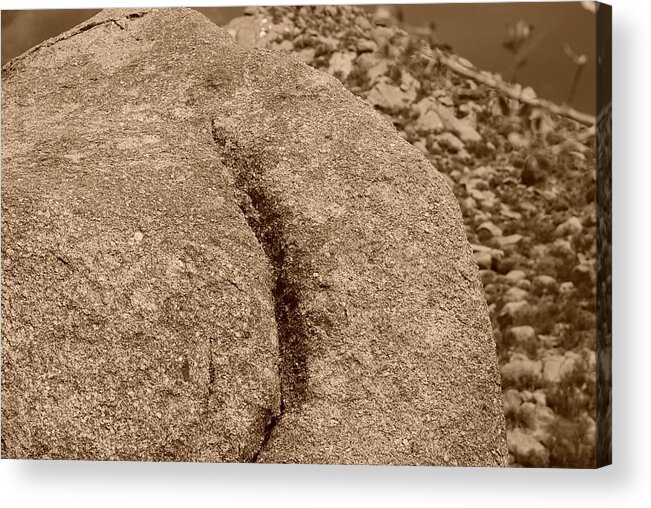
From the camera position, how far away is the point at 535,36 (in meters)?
3.48

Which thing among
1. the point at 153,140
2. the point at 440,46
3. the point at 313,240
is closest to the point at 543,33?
the point at 440,46

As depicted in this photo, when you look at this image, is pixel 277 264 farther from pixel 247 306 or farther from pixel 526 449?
pixel 526 449

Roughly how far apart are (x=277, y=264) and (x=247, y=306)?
16 centimetres

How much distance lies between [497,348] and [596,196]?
559 mm

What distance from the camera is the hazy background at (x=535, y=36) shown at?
3424 millimetres

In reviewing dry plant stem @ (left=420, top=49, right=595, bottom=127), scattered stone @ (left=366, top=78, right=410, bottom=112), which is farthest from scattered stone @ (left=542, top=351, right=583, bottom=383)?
scattered stone @ (left=366, top=78, right=410, bottom=112)

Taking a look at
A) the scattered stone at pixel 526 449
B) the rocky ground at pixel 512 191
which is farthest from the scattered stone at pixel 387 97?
the scattered stone at pixel 526 449

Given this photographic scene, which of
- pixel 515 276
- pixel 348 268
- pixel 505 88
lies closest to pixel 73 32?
pixel 348 268

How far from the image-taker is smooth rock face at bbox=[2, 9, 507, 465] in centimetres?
348

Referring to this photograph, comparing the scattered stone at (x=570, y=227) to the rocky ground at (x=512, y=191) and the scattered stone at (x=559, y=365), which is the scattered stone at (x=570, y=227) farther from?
the scattered stone at (x=559, y=365)

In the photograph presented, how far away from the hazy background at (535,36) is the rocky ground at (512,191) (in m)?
0.06

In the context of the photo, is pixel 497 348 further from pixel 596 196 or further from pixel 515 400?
pixel 596 196

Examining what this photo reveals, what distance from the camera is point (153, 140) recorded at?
368 centimetres

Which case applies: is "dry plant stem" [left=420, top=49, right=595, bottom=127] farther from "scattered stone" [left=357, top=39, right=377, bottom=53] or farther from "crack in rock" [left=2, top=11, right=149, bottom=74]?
"crack in rock" [left=2, top=11, right=149, bottom=74]
